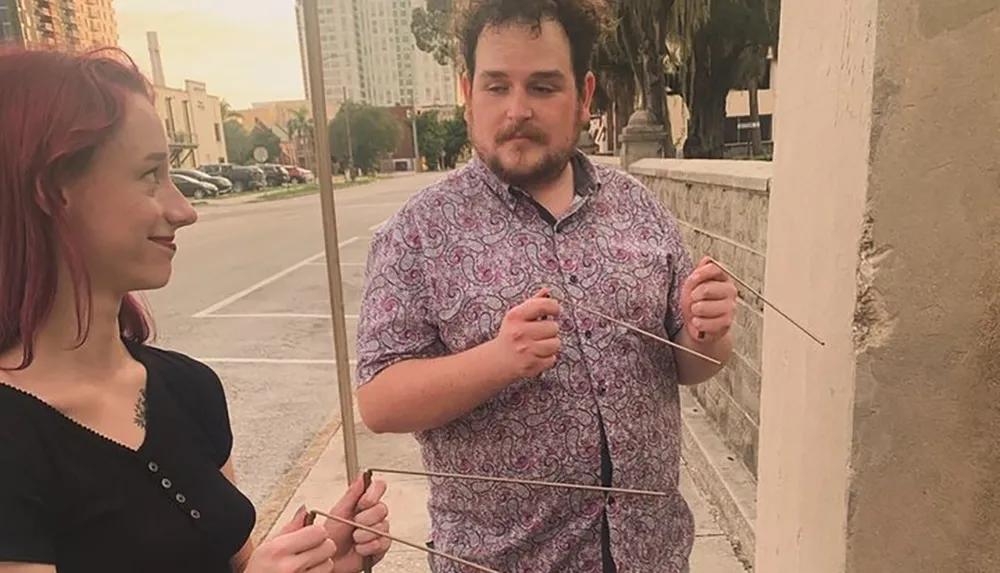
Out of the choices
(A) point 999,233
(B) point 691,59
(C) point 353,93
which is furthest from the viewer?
(B) point 691,59

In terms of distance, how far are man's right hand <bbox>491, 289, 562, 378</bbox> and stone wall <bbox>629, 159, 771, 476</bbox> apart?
1.90 metres

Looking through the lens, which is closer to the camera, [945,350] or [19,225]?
[19,225]

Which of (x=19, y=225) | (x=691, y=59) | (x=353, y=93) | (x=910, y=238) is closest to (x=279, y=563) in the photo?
(x=19, y=225)

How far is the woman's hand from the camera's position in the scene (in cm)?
100

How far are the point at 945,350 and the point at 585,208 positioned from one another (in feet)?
1.96

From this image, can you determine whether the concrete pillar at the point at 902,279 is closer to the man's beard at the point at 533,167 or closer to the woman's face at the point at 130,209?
the man's beard at the point at 533,167

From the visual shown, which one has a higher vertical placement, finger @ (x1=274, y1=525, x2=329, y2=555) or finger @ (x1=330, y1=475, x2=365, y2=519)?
finger @ (x1=274, y1=525, x2=329, y2=555)

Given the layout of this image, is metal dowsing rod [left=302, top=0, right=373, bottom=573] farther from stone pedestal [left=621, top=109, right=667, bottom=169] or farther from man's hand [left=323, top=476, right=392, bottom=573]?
stone pedestal [left=621, top=109, right=667, bottom=169]

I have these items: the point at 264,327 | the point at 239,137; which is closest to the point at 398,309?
the point at 239,137

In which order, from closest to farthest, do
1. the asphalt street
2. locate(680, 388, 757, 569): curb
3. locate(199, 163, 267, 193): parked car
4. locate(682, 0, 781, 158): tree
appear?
1. locate(680, 388, 757, 569): curb
2. the asphalt street
3. locate(682, 0, 781, 158): tree
4. locate(199, 163, 267, 193): parked car

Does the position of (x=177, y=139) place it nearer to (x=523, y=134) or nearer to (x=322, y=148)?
(x=322, y=148)

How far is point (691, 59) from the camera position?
10.2 meters

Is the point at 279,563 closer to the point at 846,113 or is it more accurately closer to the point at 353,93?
the point at 846,113

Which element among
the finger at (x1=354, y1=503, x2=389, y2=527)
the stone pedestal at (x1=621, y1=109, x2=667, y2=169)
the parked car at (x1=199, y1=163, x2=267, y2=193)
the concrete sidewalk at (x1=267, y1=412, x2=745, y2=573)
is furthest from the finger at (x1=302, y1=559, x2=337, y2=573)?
the parked car at (x1=199, y1=163, x2=267, y2=193)
